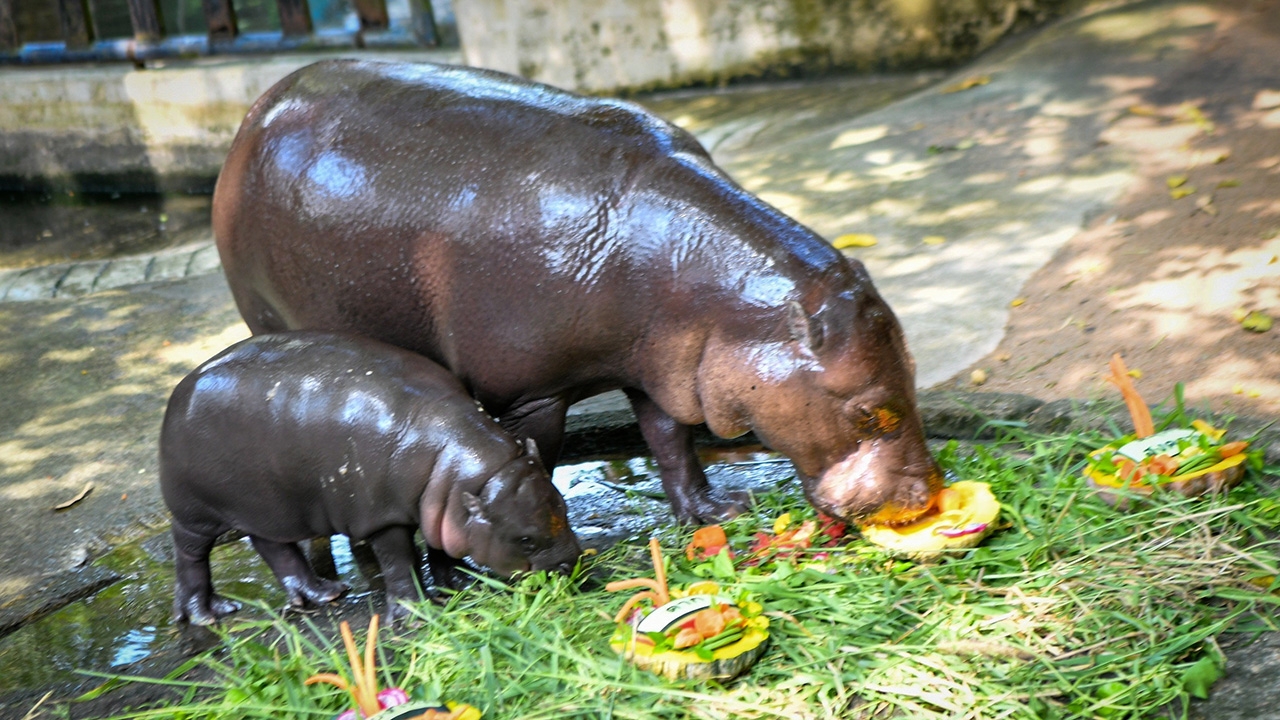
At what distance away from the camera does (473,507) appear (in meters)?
3.45

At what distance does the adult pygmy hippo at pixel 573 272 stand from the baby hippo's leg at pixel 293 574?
738 mm

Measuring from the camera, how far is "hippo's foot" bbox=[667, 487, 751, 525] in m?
4.08

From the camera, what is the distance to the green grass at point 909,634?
2951 millimetres

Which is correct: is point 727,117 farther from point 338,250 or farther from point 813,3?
point 338,250

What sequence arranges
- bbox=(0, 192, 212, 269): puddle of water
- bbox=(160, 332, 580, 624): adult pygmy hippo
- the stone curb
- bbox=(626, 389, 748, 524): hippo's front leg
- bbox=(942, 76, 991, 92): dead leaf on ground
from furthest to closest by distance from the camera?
bbox=(0, 192, 212, 269): puddle of water → bbox=(942, 76, 991, 92): dead leaf on ground → the stone curb → bbox=(626, 389, 748, 524): hippo's front leg → bbox=(160, 332, 580, 624): adult pygmy hippo

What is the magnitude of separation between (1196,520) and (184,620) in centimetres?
309

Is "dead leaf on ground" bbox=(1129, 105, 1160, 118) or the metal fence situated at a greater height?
the metal fence

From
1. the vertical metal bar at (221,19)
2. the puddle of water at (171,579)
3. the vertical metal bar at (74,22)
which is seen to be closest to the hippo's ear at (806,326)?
the puddle of water at (171,579)

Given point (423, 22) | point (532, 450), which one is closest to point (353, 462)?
point (532, 450)

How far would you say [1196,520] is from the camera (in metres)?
3.44

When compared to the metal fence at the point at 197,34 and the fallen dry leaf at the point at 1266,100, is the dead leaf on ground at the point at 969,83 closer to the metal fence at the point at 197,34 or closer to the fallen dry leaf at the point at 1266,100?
the fallen dry leaf at the point at 1266,100

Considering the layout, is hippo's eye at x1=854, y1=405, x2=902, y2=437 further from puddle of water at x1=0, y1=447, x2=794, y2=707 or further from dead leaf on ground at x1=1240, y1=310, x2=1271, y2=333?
dead leaf on ground at x1=1240, y1=310, x2=1271, y2=333

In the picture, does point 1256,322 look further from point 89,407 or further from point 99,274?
point 99,274

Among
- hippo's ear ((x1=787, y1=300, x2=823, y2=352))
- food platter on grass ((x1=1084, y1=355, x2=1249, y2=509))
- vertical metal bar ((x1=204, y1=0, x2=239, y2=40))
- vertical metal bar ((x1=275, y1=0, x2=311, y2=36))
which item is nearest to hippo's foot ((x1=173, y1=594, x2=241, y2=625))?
hippo's ear ((x1=787, y1=300, x2=823, y2=352))
